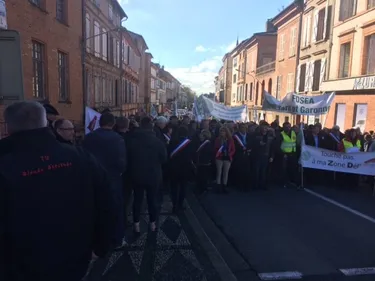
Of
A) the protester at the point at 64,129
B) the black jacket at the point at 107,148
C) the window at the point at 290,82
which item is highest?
the window at the point at 290,82

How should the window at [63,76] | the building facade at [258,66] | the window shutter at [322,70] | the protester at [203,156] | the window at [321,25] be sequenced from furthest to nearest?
the building facade at [258,66], the window at [321,25], the window shutter at [322,70], the window at [63,76], the protester at [203,156]

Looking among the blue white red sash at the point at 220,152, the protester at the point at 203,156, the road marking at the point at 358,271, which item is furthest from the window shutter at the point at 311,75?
the road marking at the point at 358,271

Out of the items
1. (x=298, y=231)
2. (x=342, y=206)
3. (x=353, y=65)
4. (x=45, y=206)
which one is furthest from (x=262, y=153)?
(x=353, y=65)

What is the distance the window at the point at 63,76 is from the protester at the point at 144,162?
9837 millimetres

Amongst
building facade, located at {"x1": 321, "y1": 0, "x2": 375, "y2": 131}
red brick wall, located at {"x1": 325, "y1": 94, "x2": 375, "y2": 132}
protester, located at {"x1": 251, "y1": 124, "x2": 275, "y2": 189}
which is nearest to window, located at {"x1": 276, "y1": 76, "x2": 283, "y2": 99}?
building facade, located at {"x1": 321, "y1": 0, "x2": 375, "y2": 131}

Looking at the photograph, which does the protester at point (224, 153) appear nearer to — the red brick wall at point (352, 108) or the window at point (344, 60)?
the red brick wall at point (352, 108)

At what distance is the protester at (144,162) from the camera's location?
510cm

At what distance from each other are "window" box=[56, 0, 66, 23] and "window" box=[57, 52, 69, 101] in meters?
1.50

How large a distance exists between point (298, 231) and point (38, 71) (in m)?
10.4

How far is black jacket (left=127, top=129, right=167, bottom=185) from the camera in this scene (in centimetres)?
509

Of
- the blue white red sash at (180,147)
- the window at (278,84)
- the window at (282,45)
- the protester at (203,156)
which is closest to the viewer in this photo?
the blue white red sash at (180,147)

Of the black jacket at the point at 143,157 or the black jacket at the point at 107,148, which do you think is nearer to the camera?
the black jacket at the point at 107,148

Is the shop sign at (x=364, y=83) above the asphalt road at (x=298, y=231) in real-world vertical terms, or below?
above

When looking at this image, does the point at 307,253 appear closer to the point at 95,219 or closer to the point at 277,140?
the point at 95,219
